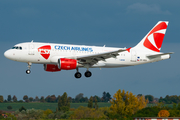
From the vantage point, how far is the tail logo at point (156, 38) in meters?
60.0

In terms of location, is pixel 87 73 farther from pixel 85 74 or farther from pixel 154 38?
pixel 154 38

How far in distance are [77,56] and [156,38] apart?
1694cm

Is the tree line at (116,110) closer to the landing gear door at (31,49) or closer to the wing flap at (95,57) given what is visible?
the wing flap at (95,57)

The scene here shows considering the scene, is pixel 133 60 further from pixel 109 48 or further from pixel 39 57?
pixel 39 57

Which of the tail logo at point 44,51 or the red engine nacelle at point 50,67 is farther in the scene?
the red engine nacelle at point 50,67

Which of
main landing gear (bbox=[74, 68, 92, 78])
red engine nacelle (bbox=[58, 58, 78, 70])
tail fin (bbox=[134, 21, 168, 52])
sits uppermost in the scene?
tail fin (bbox=[134, 21, 168, 52])

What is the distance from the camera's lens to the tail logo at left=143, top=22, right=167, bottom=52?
60.0 metres

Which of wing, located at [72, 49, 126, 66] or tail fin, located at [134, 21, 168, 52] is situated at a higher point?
tail fin, located at [134, 21, 168, 52]

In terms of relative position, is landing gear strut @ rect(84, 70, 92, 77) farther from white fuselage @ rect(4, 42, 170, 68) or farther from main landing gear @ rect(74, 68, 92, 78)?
white fuselage @ rect(4, 42, 170, 68)

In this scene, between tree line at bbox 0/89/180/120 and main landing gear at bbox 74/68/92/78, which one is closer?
main landing gear at bbox 74/68/92/78

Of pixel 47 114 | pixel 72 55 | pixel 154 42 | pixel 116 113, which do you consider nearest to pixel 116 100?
pixel 116 113

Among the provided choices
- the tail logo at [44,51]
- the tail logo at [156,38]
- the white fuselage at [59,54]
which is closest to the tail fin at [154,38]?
the tail logo at [156,38]

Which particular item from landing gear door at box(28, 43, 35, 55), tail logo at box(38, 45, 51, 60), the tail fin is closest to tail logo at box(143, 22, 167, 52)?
the tail fin

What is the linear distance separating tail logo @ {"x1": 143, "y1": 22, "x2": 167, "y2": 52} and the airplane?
0.21 meters
